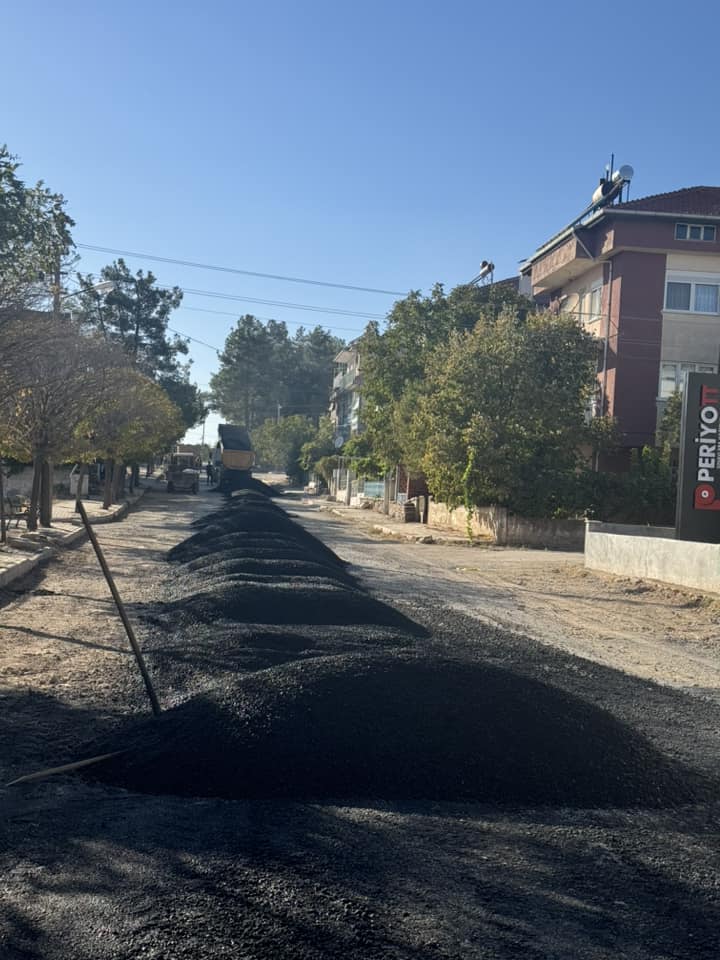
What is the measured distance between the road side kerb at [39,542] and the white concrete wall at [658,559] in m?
11.7

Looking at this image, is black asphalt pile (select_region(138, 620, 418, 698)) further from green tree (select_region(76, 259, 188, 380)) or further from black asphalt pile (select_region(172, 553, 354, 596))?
green tree (select_region(76, 259, 188, 380))

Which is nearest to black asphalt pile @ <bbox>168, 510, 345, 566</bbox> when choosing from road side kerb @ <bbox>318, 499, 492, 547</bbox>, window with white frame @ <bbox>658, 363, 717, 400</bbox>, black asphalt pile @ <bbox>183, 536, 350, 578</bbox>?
black asphalt pile @ <bbox>183, 536, 350, 578</bbox>

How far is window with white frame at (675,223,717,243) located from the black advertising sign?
599 inches

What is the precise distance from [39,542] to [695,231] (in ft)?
80.3

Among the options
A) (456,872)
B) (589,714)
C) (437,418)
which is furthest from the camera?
(437,418)

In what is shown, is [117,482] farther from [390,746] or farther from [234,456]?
[390,746]

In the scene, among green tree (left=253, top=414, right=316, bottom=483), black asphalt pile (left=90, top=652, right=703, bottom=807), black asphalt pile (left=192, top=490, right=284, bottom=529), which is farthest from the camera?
green tree (left=253, top=414, right=316, bottom=483)

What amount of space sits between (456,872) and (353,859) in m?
0.51

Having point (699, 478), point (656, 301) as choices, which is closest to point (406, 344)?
point (656, 301)

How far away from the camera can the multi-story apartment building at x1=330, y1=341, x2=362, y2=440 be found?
81062mm

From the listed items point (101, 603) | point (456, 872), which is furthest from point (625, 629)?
point (456, 872)

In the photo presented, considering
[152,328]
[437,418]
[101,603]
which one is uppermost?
[152,328]

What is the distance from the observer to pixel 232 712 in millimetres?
6660

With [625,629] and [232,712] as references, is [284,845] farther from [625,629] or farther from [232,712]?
[625,629]
